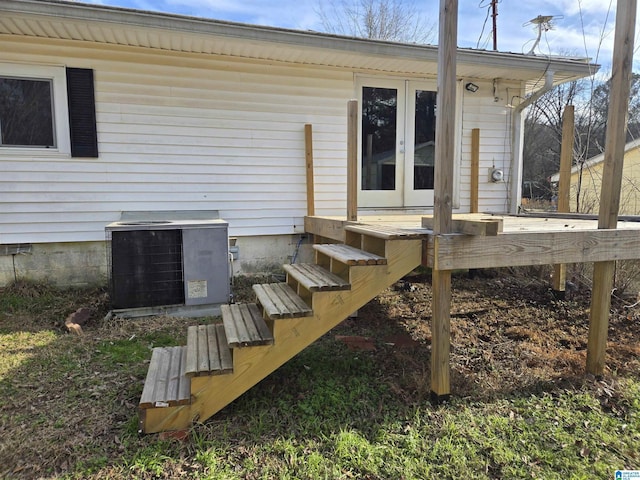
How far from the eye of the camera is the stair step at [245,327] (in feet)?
7.32

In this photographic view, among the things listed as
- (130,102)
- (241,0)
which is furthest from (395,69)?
(241,0)

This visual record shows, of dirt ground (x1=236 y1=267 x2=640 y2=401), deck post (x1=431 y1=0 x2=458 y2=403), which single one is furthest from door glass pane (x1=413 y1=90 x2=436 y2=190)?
deck post (x1=431 y1=0 x2=458 y2=403)

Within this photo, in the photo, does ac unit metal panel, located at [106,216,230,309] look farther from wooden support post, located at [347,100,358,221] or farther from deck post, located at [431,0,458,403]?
deck post, located at [431,0,458,403]

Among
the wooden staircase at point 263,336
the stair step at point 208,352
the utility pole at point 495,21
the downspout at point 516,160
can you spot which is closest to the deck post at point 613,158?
the wooden staircase at point 263,336

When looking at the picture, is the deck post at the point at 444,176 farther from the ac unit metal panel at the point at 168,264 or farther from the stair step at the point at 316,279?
the ac unit metal panel at the point at 168,264

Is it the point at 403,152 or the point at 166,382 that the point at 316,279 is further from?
the point at 403,152

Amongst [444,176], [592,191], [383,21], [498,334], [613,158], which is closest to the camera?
[444,176]

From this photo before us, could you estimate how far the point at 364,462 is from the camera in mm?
1963

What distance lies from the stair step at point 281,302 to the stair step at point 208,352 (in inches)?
13.8

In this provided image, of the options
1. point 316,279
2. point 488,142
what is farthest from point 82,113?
point 488,142

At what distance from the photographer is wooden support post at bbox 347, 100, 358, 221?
349 cm

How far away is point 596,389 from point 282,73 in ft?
14.7

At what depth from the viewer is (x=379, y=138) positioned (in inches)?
219

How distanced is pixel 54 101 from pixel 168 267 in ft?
7.52
